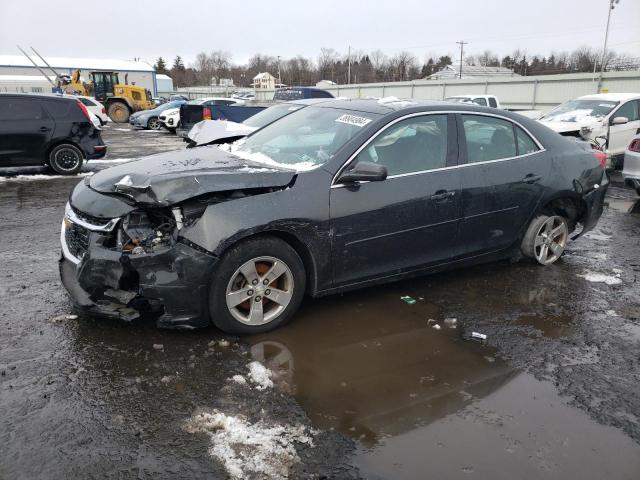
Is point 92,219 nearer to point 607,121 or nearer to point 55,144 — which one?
point 55,144

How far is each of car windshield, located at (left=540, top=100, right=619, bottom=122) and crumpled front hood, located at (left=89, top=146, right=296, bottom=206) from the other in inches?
412

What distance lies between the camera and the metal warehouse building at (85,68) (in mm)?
51362

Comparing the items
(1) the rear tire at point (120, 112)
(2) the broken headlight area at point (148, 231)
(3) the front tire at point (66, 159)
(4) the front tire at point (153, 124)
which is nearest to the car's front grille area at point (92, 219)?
(2) the broken headlight area at point (148, 231)

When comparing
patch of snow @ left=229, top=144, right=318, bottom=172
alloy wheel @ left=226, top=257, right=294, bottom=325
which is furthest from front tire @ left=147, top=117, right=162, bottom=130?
alloy wheel @ left=226, top=257, right=294, bottom=325

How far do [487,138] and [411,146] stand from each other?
913 mm

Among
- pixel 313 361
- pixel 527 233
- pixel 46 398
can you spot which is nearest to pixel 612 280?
pixel 527 233

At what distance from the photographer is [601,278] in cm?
525

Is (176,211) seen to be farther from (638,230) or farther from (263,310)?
(638,230)

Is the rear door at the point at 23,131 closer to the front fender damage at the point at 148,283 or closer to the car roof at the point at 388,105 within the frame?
the car roof at the point at 388,105

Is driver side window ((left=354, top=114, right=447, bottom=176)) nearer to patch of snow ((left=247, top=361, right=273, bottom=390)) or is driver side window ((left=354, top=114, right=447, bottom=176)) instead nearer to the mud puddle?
the mud puddle

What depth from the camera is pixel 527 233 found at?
5266 mm

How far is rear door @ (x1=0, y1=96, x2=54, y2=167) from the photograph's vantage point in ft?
32.5

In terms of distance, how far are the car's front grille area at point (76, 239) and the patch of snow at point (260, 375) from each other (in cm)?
149

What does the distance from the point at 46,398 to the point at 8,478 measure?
0.68 meters
